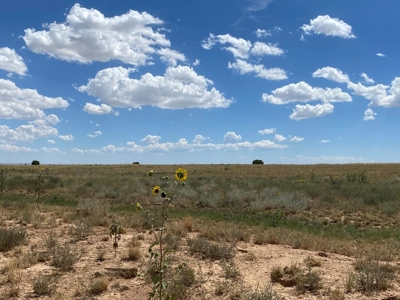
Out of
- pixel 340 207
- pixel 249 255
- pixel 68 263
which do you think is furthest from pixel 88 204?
pixel 340 207

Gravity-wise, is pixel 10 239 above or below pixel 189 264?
above

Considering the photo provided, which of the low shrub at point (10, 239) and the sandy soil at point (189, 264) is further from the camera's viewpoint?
the low shrub at point (10, 239)

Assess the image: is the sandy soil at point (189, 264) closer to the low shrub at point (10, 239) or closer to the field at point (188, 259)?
the field at point (188, 259)

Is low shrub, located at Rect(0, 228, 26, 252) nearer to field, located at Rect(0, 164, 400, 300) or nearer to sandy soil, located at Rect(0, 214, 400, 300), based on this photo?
field, located at Rect(0, 164, 400, 300)

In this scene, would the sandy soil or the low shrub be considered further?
the low shrub

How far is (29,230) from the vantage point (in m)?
9.49

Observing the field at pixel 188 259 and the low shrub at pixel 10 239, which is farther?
the low shrub at pixel 10 239

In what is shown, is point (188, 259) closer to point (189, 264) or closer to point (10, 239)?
point (189, 264)

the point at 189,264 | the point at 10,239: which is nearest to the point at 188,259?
the point at 189,264

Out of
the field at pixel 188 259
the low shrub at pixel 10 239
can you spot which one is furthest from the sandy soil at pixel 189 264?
the low shrub at pixel 10 239

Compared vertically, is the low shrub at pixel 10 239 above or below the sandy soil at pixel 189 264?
above

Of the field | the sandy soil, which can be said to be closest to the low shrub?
the field

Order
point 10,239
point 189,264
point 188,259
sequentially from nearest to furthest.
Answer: point 189,264 < point 188,259 < point 10,239

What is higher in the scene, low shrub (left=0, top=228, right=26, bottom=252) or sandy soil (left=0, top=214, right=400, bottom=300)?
low shrub (left=0, top=228, right=26, bottom=252)
